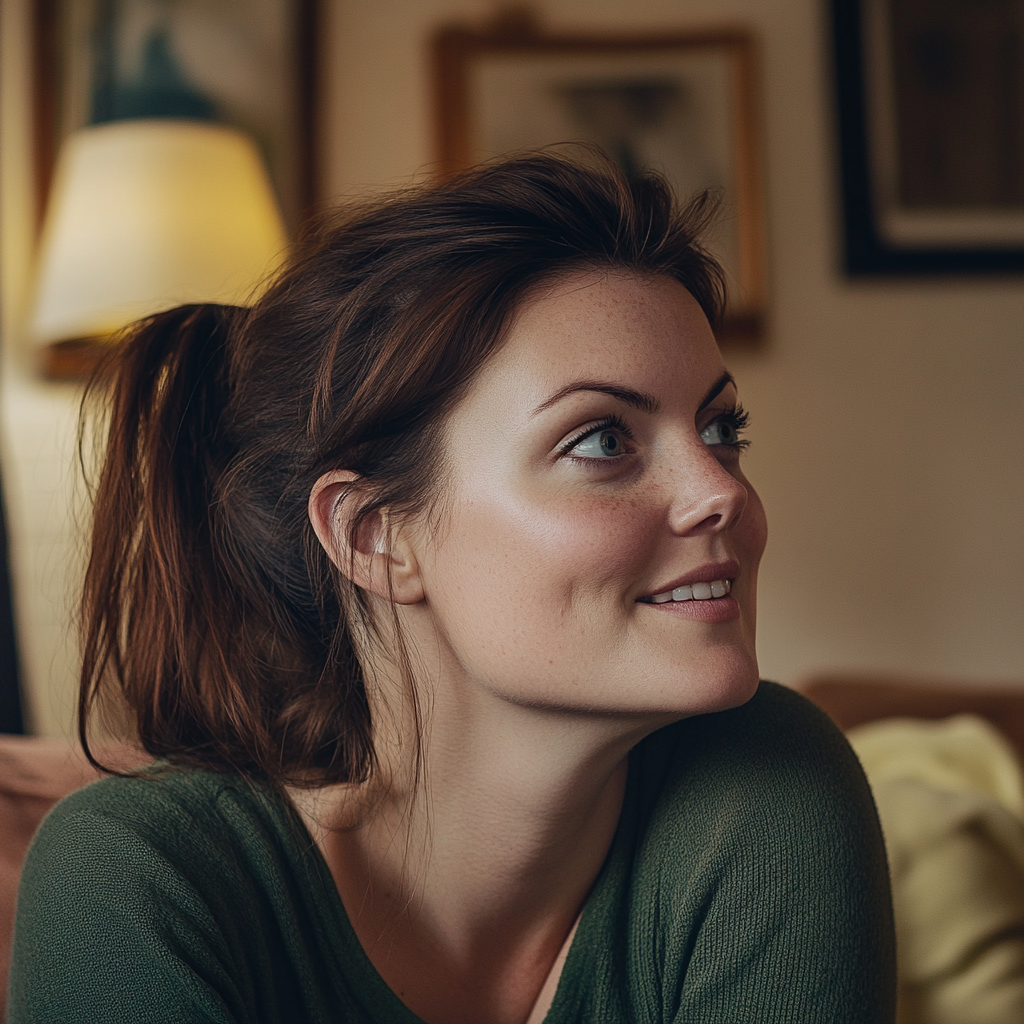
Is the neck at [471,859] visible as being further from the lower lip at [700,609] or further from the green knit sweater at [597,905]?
the lower lip at [700,609]

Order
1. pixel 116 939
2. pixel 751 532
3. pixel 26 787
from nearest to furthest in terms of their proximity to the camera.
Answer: pixel 116 939 < pixel 751 532 < pixel 26 787

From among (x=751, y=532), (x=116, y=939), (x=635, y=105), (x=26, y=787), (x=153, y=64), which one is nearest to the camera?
(x=116, y=939)

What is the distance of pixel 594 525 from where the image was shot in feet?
2.72

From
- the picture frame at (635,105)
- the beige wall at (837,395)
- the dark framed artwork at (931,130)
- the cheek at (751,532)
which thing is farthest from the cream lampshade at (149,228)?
the dark framed artwork at (931,130)

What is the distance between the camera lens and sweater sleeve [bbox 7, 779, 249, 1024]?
80 centimetres

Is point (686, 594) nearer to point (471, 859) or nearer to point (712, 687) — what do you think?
point (712, 687)

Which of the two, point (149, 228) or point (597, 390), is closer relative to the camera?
point (597, 390)

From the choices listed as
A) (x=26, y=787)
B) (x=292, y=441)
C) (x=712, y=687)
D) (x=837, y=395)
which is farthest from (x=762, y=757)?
(x=837, y=395)

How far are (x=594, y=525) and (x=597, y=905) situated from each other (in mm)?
393

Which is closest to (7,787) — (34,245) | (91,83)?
(34,245)

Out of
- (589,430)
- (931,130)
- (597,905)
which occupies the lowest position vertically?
(597,905)

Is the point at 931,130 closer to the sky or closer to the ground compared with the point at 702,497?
closer to the sky

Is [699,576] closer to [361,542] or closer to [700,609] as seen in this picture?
[700,609]

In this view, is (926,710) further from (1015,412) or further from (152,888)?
(152,888)
